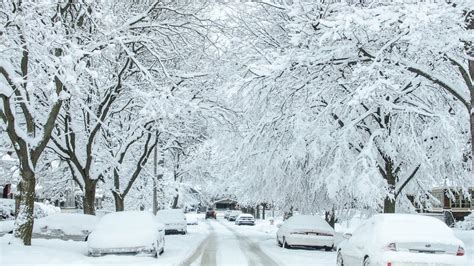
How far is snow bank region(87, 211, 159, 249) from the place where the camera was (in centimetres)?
1502

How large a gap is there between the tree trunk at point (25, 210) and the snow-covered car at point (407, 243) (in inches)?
343

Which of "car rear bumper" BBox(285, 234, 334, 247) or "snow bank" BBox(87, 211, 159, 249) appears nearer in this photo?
"snow bank" BBox(87, 211, 159, 249)

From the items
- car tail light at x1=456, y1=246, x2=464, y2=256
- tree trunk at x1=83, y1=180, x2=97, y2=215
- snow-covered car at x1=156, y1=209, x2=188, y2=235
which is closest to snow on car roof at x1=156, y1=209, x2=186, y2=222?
snow-covered car at x1=156, y1=209, x2=188, y2=235

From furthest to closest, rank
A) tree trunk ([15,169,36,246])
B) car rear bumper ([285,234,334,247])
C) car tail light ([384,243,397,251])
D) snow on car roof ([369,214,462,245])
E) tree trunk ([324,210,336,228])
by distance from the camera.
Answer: tree trunk ([324,210,336,228]) < car rear bumper ([285,234,334,247]) < tree trunk ([15,169,36,246]) < snow on car roof ([369,214,462,245]) < car tail light ([384,243,397,251])

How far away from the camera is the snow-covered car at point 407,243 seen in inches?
390

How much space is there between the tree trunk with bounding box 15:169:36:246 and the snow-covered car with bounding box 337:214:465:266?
8.72 metres

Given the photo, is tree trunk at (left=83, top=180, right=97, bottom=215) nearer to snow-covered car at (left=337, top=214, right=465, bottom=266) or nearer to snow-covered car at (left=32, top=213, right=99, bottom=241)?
snow-covered car at (left=32, top=213, right=99, bottom=241)

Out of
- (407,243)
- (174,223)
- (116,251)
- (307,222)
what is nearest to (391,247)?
(407,243)

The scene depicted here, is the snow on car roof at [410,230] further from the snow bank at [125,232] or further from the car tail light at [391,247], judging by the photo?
the snow bank at [125,232]

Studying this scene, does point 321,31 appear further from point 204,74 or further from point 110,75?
point 110,75

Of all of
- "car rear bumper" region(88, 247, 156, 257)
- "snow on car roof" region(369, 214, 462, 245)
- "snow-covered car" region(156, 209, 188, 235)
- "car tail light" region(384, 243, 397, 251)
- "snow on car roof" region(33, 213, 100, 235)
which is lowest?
"snow-covered car" region(156, 209, 188, 235)

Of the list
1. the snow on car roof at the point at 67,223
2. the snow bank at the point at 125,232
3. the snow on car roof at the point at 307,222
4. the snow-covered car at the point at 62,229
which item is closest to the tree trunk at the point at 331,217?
the snow on car roof at the point at 307,222

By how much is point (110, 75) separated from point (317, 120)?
29.9 ft

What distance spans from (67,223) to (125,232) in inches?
278
